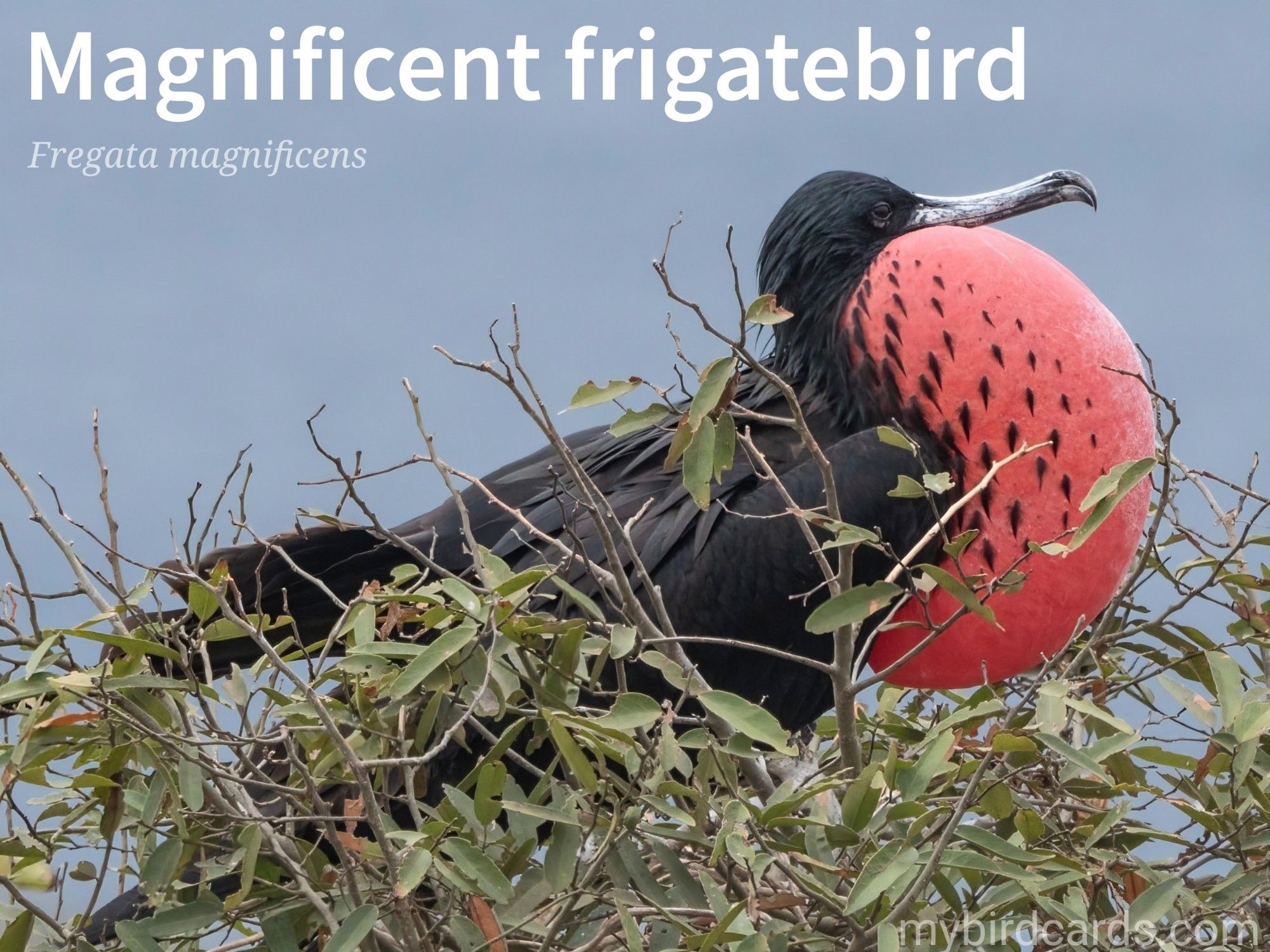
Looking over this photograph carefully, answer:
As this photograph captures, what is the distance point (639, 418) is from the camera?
191 centimetres

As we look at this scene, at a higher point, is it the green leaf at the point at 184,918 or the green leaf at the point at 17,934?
the green leaf at the point at 184,918

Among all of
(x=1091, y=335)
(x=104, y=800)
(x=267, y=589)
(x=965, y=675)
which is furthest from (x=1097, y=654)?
(x=104, y=800)

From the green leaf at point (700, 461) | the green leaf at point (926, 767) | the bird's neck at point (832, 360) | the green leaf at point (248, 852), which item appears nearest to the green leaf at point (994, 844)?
the green leaf at point (926, 767)

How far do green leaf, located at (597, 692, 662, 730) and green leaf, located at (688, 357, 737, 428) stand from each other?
287 mm

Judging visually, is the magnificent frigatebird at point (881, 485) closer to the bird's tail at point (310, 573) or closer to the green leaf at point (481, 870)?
the bird's tail at point (310, 573)

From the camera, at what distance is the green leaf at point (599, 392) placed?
6.23 feet

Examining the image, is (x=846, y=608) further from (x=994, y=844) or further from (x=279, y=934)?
(x=279, y=934)

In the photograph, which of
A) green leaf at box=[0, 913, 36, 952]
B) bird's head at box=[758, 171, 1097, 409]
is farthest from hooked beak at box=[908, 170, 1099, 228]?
green leaf at box=[0, 913, 36, 952]

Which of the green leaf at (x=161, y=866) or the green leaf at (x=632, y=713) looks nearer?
the green leaf at (x=632, y=713)

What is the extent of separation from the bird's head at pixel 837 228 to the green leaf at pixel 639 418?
1.05 m

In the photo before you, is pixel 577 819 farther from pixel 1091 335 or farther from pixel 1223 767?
pixel 1091 335

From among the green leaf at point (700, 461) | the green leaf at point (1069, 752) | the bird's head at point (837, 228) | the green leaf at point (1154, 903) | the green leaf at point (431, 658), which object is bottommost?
the green leaf at point (1154, 903)

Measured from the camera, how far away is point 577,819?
194 centimetres

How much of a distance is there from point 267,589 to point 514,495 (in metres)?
0.43
